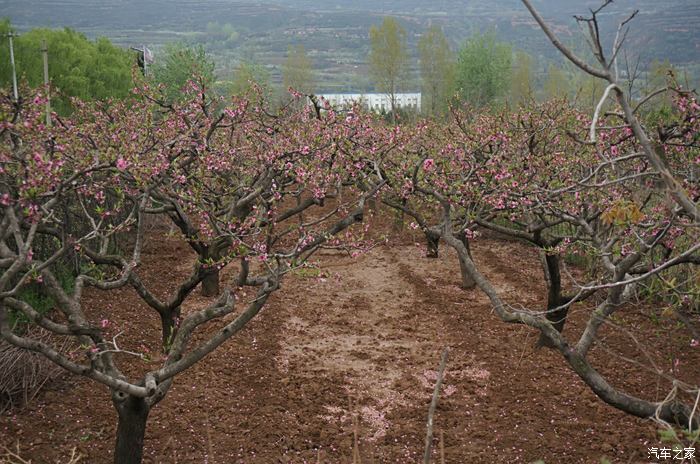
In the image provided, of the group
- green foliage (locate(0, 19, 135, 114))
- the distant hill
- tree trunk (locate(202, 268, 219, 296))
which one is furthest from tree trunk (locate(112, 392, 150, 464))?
the distant hill

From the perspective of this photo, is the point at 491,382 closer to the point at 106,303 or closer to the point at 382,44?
the point at 106,303

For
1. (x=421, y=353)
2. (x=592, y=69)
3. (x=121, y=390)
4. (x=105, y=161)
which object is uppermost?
(x=592, y=69)

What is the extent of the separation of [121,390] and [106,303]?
5.61 meters

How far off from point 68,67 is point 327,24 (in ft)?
437

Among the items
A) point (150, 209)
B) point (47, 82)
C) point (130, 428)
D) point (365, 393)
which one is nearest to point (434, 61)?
point (150, 209)

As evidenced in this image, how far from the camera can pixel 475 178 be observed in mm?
10758

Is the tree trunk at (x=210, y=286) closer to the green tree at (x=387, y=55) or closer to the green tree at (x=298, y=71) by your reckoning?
the green tree at (x=387, y=55)

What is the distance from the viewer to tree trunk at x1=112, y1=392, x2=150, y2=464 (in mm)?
5504

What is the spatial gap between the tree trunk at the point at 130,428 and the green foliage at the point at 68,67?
26.1 meters

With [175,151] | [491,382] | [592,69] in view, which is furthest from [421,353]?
[592,69]

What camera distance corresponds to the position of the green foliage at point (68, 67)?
29.9 metres

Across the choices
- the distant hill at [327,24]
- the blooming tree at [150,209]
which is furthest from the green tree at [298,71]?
the blooming tree at [150,209]

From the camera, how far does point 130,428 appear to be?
219 inches

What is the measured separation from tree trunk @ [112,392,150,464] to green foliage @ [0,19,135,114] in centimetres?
2605
